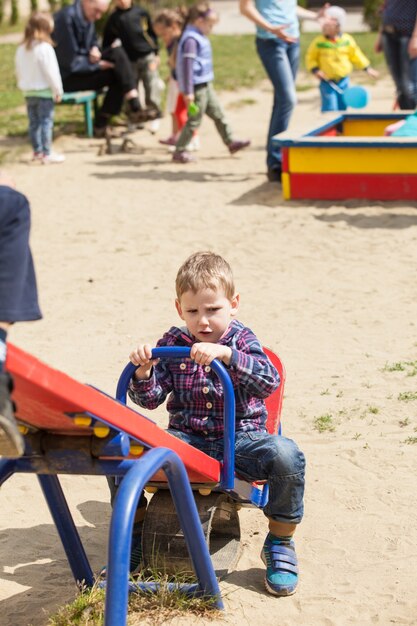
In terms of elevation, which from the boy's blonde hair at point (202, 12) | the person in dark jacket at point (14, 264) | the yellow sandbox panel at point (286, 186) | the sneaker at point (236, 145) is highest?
the person in dark jacket at point (14, 264)

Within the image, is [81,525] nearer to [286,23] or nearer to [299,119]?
[286,23]

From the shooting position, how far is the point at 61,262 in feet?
22.9

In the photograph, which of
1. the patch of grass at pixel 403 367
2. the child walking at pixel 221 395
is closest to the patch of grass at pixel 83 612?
the child walking at pixel 221 395

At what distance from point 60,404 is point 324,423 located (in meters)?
2.20

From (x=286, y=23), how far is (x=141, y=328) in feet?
12.3

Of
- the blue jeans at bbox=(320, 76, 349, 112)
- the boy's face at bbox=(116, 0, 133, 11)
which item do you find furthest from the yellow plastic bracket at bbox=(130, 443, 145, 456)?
the boy's face at bbox=(116, 0, 133, 11)

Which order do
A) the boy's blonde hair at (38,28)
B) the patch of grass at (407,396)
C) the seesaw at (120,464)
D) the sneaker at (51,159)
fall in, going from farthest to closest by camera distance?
the sneaker at (51,159) → the boy's blonde hair at (38,28) → the patch of grass at (407,396) → the seesaw at (120,464)

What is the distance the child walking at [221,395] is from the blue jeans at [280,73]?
522 centimetres

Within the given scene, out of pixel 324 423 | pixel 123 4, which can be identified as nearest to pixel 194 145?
pixel 123 4

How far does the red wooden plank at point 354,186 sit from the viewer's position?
7.82 m

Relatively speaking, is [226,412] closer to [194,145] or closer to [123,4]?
[194,145]

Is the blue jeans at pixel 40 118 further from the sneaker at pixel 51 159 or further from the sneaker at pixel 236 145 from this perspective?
the sneaker at pixel 236 145

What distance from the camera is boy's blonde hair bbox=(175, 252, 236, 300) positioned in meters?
3.20

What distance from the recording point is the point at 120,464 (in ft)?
8.52
